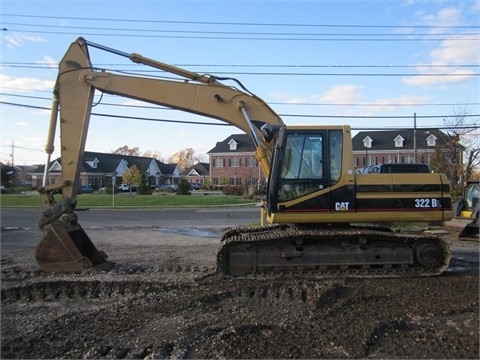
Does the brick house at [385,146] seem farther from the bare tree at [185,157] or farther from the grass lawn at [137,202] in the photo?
the bare tree at [185,157]

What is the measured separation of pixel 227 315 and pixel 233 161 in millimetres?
75829

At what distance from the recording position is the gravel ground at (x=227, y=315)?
4.80 metres

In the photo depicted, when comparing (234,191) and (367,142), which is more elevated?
(367,142)

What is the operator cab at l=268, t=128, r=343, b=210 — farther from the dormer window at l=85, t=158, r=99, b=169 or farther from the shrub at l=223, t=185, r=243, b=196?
the dormer window at l=85, t=158, r=99, b=169

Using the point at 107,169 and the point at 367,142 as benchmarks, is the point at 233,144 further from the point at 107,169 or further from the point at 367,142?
the point at 367,142

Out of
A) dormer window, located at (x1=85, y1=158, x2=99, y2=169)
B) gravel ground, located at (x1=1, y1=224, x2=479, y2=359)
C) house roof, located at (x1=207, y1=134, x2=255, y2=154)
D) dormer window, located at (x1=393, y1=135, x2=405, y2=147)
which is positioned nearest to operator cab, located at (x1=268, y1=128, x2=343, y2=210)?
gravel ground, located at (x1=1, y1=224, x2=479, y2=359)

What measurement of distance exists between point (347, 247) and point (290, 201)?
135cm

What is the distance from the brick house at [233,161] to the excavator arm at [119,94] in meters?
67.4

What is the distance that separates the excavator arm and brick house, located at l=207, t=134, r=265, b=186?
221 ft

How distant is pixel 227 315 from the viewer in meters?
5.91

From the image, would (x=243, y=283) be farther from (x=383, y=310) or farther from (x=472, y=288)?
(x=472, y=288)

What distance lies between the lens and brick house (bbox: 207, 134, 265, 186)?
3113 inches

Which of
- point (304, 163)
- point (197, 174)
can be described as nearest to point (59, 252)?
point (304, 163)

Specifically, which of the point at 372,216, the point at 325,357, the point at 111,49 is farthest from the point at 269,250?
the point at 111,49
